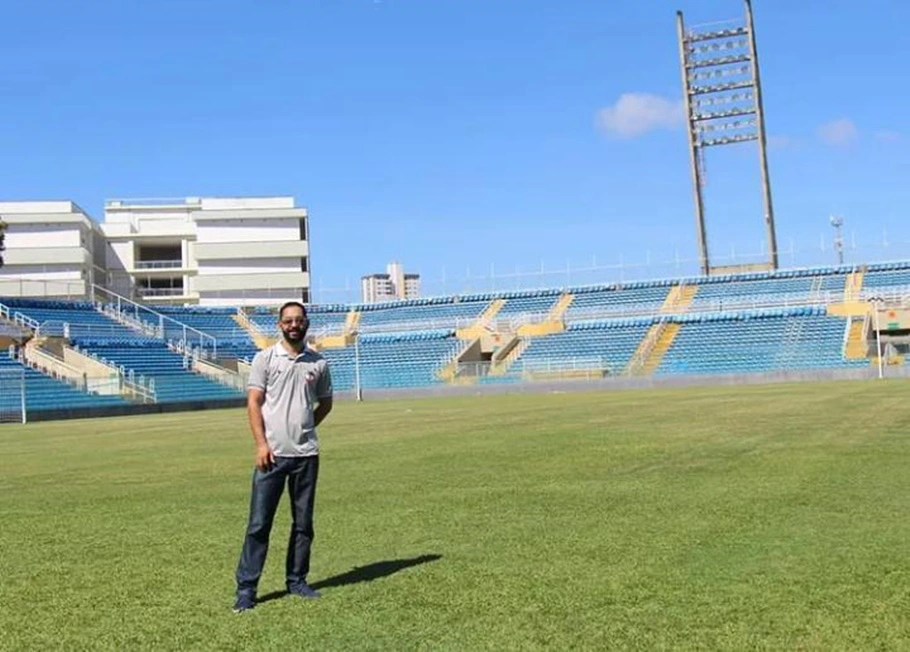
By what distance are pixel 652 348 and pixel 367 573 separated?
1970 inches

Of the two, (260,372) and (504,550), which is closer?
(260,372)

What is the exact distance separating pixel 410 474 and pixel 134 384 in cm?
3688

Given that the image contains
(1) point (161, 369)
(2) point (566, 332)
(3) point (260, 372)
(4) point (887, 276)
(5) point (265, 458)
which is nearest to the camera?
(5) point (265, 458)

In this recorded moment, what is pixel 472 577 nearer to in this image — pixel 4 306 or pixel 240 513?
pixel 240 513

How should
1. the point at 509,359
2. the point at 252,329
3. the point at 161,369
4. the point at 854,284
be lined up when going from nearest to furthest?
1. the point at 161,369
2. the point at 509,359
3. the point at 854,284
4. the point at 252,329

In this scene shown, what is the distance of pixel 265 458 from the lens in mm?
6570

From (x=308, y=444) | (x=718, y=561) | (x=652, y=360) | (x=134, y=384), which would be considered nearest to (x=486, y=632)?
(x=308, y=444)

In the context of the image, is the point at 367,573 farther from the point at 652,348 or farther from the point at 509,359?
the point at 509,359

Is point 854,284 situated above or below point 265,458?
above

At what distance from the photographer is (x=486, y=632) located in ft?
18.5

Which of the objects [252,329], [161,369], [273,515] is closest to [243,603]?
[273,515]

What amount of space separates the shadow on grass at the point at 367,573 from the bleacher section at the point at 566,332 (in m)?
40.7

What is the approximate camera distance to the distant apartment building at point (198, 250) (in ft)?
263

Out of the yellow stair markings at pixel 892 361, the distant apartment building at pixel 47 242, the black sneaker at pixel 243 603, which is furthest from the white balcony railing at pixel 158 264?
the black sneaker at pixel 243 603
